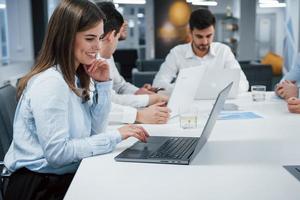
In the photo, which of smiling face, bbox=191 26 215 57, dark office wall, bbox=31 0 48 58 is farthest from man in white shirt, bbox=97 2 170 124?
dark office wall, bbox=31 0 48 58

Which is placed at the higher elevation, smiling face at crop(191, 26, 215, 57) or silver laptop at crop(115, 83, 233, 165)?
smiling face at crop(191, 26, 215, 57)

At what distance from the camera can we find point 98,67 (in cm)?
173

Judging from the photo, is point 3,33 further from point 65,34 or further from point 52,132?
point 52,132

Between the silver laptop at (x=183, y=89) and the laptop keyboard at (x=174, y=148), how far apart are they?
0.52 metres

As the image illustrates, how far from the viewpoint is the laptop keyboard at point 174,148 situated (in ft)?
4.60

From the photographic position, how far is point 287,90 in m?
2.69

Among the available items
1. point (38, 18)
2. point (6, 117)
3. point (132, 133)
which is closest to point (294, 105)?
point (132, 133)

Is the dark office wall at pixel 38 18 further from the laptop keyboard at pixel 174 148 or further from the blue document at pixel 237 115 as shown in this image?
the laptop keyboard at pixel 174 148

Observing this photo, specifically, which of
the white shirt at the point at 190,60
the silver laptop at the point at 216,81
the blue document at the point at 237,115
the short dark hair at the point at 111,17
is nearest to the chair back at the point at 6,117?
the short dark hair at the point at 111,17

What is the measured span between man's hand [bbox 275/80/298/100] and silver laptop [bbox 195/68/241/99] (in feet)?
0.94

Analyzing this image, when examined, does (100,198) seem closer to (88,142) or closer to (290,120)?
(88,142)

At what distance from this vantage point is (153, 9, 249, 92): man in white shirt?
3.29 metres

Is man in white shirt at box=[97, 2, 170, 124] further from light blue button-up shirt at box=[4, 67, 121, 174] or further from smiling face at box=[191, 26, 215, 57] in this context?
smiling face at box=[191, 26, 215, 57]

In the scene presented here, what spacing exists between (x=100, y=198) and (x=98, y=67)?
31.1 inches
